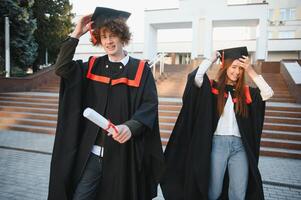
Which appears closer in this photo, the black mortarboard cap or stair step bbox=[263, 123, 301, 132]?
the black mortarboard cap

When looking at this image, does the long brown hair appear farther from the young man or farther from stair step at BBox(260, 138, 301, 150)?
stair step at BBox(260, 138, 301, 150)

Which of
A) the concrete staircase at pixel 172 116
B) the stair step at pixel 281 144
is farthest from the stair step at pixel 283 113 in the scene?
the stair step at pixel 281 144

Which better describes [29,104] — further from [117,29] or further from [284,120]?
[117,29]

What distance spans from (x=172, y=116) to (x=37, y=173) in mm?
4599

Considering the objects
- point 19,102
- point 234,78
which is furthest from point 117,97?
point 19,102

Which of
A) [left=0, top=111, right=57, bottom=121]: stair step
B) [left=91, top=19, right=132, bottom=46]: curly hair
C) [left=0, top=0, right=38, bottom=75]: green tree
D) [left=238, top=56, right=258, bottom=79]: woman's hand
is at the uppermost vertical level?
[left=0, top=0, right=38, bottom=75]: green tree

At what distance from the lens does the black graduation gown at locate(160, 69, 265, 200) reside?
283 cm

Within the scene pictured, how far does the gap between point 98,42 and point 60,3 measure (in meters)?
19.5

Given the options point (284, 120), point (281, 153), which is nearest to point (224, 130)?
point (281, 153)

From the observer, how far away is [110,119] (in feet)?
7.13

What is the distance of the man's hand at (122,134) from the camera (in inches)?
72.6

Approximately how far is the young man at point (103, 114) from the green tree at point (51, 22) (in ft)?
59.7

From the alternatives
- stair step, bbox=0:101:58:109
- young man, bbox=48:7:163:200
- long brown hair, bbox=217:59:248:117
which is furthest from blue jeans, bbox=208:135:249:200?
stair step, bbox=0:101:58:109

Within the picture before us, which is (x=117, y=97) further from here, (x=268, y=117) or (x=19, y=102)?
(x=19, y=102)
